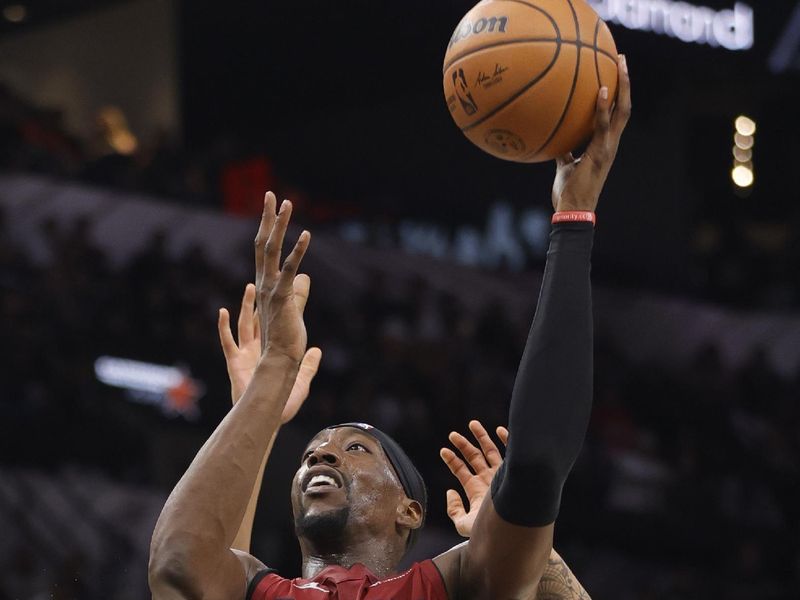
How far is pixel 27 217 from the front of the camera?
35.2ft

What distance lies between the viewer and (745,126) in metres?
17.6

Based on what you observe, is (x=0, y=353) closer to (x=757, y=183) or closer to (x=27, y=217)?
(x=27, y=217)

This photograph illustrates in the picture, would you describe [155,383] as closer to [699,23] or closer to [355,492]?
[699,23]

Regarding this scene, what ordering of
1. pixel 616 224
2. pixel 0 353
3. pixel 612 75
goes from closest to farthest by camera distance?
pixel 612 75 < pixel 0 353 < pixel 616 224

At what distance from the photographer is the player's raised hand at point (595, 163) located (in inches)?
107

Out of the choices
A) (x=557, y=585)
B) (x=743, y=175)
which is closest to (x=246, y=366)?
(x=557, y=585)

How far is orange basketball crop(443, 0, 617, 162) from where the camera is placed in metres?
2.90

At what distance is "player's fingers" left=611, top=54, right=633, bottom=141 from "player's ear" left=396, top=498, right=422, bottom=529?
3.86 ft

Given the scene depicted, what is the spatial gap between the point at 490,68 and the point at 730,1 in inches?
221

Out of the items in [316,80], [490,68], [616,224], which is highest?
[490,68]

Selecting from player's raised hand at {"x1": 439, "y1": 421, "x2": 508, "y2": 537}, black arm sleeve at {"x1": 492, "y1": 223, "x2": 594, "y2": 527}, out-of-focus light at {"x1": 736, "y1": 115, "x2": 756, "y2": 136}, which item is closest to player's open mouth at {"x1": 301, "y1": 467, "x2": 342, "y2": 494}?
player's raised hand at {"x1": 439, "y1": 421, "x2": 508, "y2": 537}

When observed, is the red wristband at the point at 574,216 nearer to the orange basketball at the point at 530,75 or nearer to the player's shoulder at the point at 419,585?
the orange basketball at the point at 530,75

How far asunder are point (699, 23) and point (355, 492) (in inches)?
A: 222

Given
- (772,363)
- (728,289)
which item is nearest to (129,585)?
(772,363)
